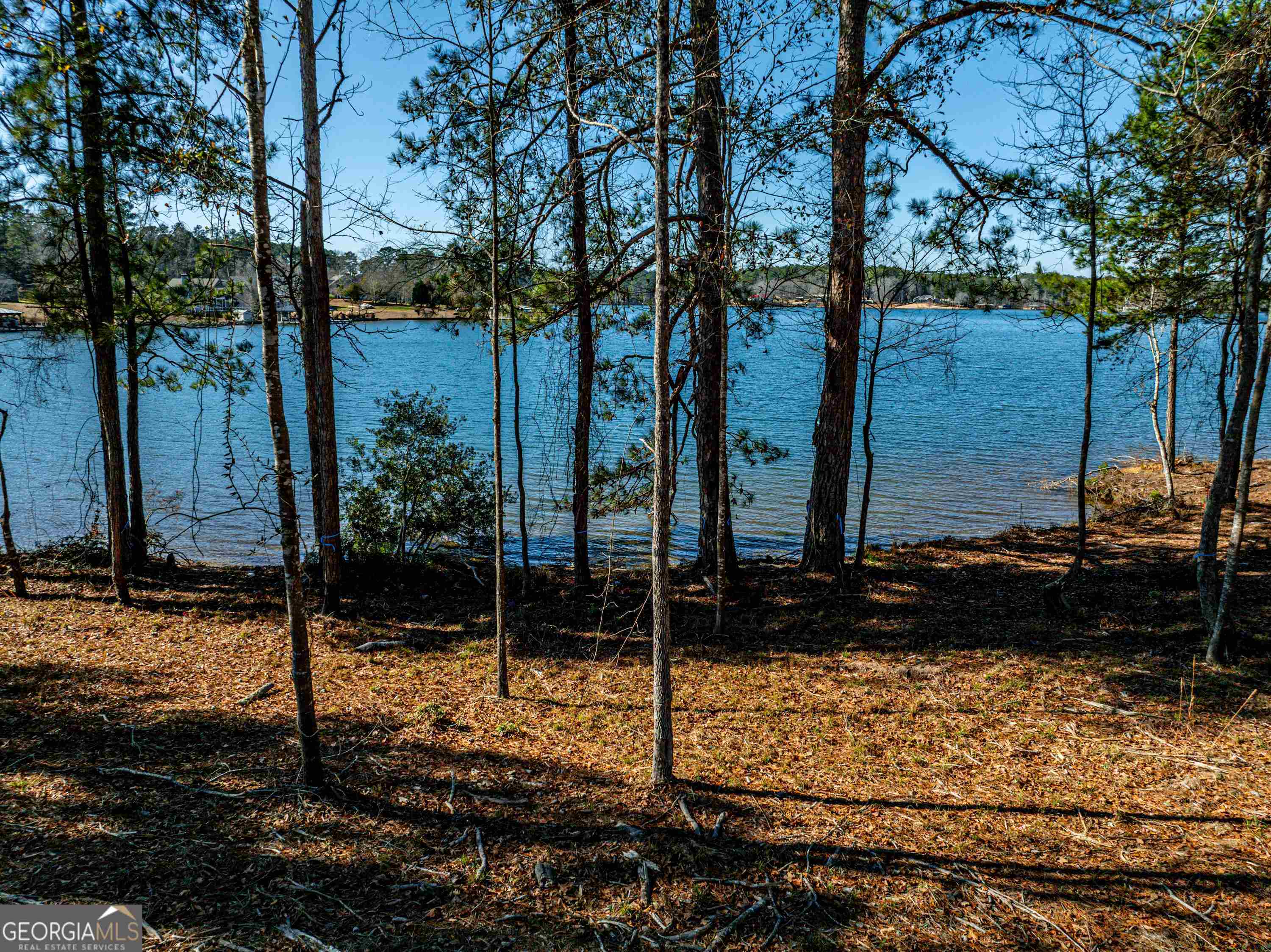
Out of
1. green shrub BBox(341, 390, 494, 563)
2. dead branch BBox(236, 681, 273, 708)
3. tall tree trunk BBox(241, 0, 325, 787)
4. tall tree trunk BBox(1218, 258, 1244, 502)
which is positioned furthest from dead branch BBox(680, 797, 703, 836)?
green shrub BBox(341, 390, 494, 563)

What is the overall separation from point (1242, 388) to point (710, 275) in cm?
453

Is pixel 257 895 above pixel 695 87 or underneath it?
underneath

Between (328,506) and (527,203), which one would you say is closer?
(527,203)

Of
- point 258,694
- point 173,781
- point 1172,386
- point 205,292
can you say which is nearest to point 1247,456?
point 173,781

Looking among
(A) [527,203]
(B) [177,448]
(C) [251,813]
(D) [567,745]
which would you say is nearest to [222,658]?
(C) [251,813]

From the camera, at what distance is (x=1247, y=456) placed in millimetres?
5812

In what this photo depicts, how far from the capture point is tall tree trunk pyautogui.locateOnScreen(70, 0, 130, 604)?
24.1ft

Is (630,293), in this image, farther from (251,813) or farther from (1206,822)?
(1206,822)

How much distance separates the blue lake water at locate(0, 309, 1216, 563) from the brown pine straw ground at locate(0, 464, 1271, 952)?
1.63 m

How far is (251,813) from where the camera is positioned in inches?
171

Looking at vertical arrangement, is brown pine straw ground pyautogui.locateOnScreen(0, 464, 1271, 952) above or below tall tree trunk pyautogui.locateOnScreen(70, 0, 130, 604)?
below

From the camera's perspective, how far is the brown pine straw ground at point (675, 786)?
356cm

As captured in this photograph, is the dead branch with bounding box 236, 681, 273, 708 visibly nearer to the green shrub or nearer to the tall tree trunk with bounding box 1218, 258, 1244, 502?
the green shrub

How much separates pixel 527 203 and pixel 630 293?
79.3 inches
